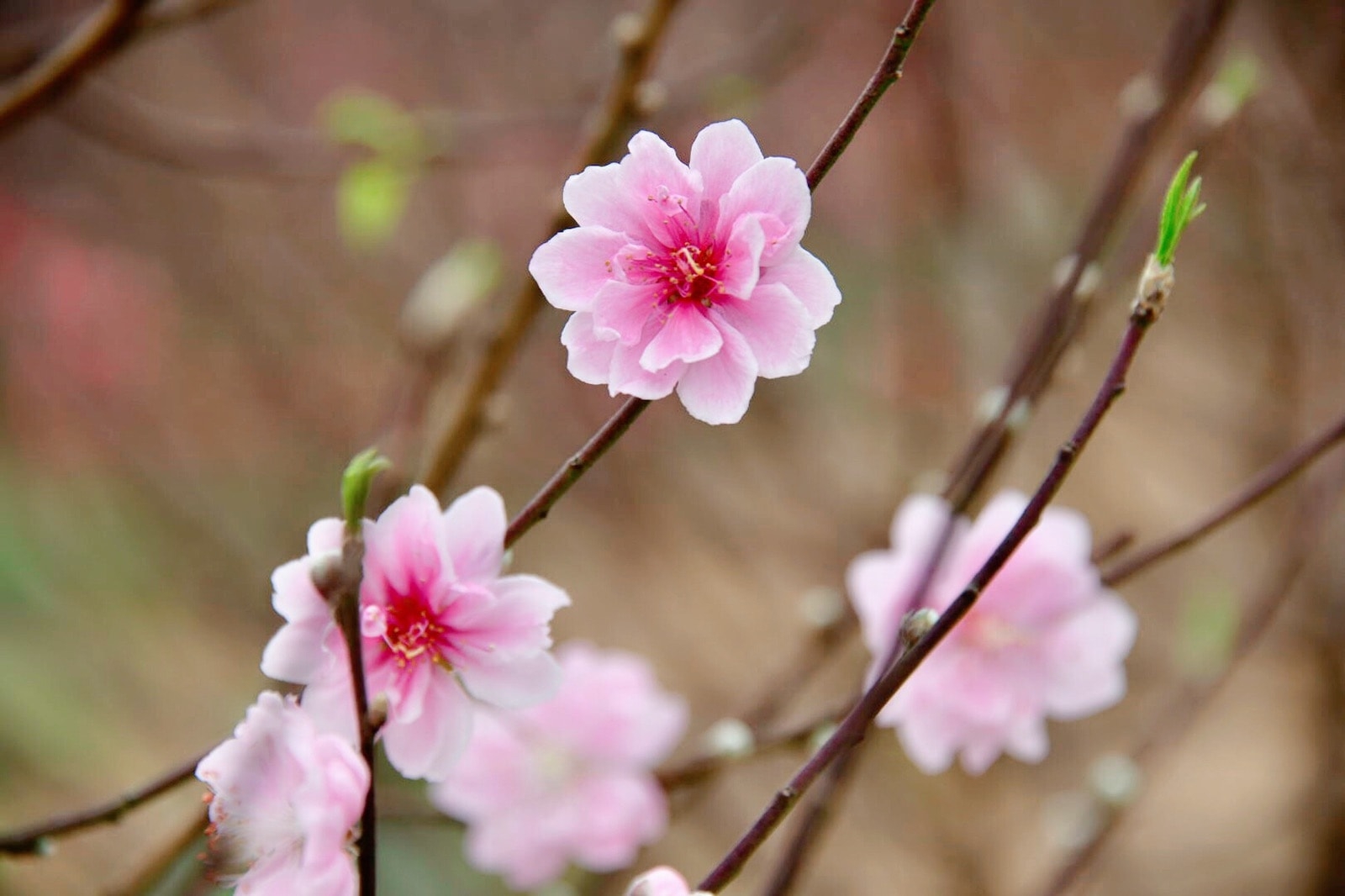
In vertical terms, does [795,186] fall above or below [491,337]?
below

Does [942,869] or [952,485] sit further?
[942,869]

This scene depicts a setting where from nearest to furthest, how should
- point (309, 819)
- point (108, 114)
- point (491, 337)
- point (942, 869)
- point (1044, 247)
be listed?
1. point (309, 819)
2. point (491, 337)
3. point (108, 114)
4. point (942, 869)
5. point (1044, 247)

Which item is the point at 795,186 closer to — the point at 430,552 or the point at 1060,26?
the point at 430,552

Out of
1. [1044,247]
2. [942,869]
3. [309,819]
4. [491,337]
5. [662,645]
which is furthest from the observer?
[662,645]

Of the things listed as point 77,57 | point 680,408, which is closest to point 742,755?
point 77,57

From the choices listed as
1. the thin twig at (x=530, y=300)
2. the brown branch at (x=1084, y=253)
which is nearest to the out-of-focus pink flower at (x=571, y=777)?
the thin twig at (x=530, y=300)

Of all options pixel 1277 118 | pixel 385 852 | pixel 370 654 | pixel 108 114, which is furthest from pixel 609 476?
pixel 370 654

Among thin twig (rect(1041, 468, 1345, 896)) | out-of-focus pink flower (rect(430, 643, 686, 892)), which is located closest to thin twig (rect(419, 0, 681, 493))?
out-of-focus pink flower (rect(430, 643, 686, 892))
